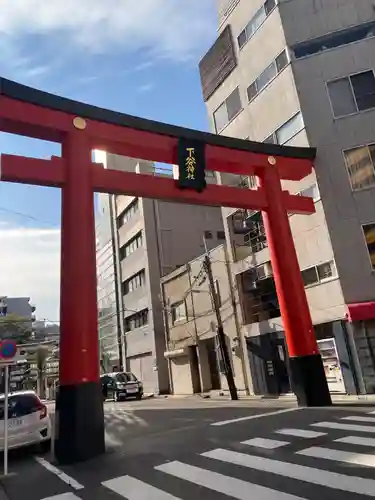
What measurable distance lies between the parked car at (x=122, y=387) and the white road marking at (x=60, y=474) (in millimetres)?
18158

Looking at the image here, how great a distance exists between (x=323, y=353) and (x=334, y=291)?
2652mm

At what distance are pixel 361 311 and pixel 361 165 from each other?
5690mm

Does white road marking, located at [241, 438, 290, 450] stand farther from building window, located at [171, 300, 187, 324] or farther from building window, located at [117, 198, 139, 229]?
building window, located at [117, 198, 139, 229]

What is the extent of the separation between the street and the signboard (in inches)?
270

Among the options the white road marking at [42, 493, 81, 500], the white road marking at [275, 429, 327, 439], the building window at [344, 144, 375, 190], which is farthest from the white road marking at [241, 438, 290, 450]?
the building window at [344, 144, 375, 190]

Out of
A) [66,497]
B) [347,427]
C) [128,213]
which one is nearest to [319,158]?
[347,427]

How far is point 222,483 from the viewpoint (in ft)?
17.0

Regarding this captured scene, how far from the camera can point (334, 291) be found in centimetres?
1514

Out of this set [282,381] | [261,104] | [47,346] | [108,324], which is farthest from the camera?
[47,346]

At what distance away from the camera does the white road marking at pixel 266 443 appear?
6.95m

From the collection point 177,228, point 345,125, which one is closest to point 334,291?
point 345,125

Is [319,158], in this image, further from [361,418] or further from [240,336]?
[361,418]

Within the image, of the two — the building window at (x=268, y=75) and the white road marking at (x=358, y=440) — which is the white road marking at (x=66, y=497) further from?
the building window at (x=268, y=75)

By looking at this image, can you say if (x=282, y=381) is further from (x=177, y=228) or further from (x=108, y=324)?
(x=108, y=324)
